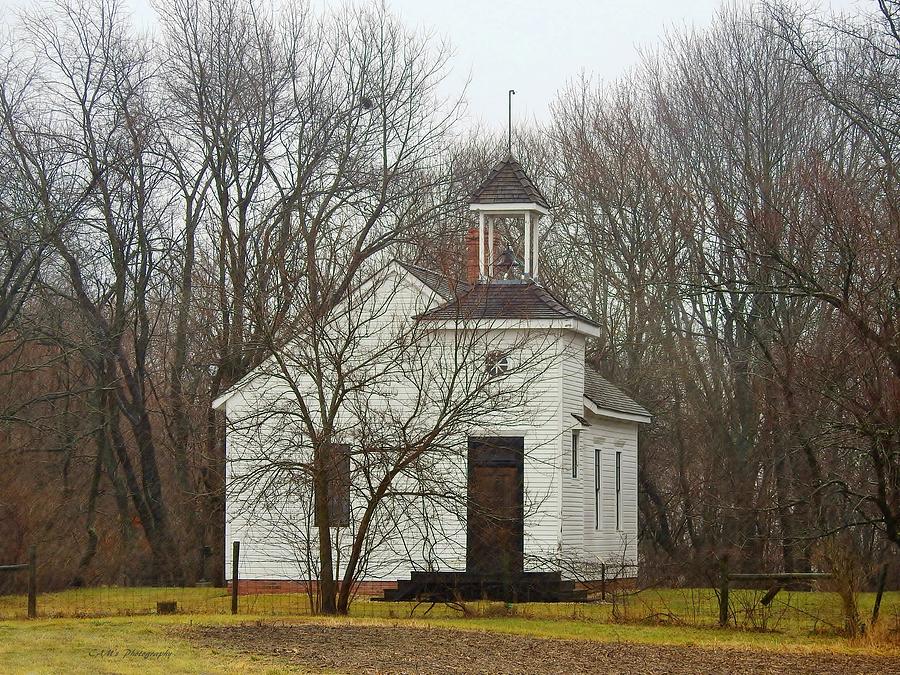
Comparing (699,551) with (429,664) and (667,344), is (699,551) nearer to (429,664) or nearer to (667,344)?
(667,344)

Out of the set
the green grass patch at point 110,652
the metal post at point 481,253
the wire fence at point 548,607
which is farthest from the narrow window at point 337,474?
the metal post at point 481,253

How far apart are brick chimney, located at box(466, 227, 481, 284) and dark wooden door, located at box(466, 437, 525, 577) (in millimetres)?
4434

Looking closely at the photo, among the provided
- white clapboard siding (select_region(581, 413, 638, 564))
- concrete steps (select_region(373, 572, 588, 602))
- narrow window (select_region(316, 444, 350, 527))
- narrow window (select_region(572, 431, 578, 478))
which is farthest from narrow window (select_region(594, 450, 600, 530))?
narrow window (select_region(316, 444, 350, 527))

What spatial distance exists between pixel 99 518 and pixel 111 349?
6248mm

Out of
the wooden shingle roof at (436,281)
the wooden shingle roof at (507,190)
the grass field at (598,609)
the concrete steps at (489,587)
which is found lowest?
the grass field at (598,609)

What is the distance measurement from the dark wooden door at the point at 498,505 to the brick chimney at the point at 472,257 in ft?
14.5

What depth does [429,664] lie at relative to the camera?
48.2 ft

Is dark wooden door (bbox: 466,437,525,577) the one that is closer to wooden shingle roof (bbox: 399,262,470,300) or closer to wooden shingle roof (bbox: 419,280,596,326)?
wooden shingle roof (bbox: 419,280,596,326)

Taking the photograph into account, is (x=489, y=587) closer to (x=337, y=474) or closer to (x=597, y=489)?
(x=337, y=474)

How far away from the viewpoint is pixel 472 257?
1302 inches

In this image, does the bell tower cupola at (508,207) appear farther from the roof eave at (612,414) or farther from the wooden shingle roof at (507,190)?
the roof eave at (612,414)

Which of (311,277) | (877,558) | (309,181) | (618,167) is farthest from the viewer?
(618,167)

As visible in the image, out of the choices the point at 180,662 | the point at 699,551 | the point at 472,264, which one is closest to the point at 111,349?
the point at 472,264

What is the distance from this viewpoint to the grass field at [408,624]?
48.3 ft
